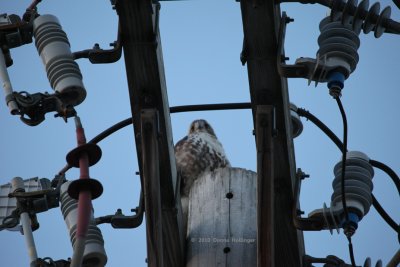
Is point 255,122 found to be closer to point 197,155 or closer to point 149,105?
point 149,105

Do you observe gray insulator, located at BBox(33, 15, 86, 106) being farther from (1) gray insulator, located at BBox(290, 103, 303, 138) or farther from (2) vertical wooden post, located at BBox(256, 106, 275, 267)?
(1) gray insulator, located at BBox(290, 103, 303, 138)

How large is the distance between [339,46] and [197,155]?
3084 mm

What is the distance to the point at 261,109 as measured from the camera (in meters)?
6.41

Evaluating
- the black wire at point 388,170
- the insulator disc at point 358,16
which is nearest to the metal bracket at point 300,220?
the black wire at point 388,170

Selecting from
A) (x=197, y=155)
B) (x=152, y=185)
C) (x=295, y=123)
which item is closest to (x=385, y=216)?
(x=295, y=123)

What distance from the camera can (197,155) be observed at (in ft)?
30.2

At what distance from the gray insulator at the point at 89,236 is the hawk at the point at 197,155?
1231mm

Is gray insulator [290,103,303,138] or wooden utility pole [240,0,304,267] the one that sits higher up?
gray insulator [290,103,303,138]

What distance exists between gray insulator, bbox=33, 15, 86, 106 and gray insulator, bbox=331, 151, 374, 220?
142 cm

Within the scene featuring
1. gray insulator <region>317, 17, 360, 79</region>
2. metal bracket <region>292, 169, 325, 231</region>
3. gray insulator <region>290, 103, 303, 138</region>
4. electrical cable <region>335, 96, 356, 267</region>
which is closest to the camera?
electrical cable <region>335, 96, 356, 267</region>

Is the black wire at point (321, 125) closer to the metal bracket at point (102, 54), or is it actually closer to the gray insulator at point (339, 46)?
the gray insulator at point (339, 46)

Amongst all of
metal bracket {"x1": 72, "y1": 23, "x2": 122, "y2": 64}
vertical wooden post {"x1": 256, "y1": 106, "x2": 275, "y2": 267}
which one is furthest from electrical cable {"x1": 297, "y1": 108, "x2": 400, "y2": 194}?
metal bracket {"x1": 72, "y1": 23, "x2": 122, "y2": 64}

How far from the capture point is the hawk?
8516mm

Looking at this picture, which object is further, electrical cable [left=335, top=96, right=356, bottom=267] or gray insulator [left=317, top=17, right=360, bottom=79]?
gray insulator [left=317, top=17, right=360, bottom=79]
